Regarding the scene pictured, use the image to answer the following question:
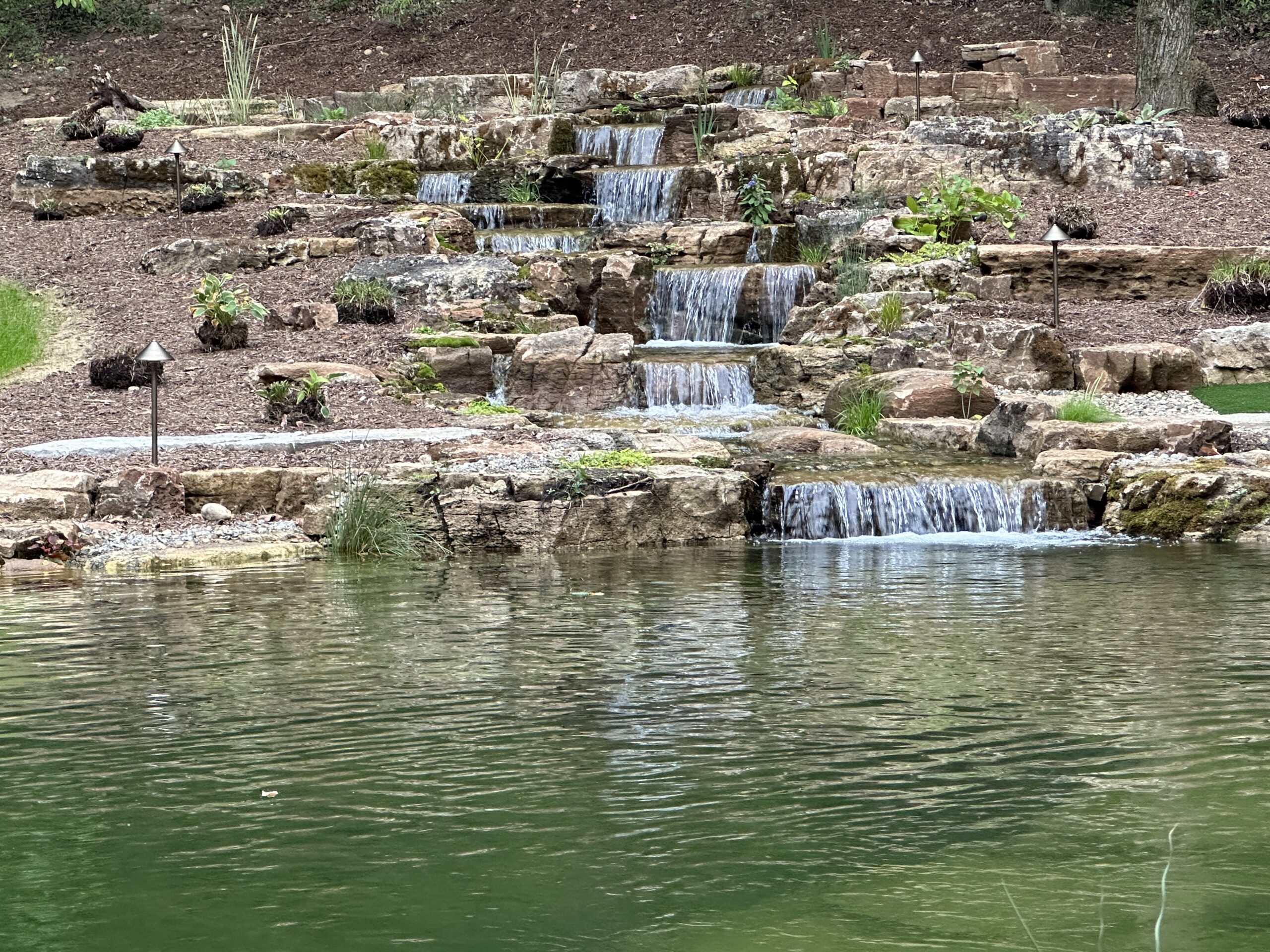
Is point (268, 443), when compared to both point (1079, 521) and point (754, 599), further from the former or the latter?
point (1079, 521)

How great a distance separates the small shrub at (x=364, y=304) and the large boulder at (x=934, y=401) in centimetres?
595

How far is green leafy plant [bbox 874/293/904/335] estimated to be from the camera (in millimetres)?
16391

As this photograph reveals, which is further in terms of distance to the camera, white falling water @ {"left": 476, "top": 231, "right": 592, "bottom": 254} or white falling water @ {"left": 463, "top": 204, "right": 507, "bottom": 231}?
white falling water @ {"left": 463, "top": 204, "right": 507, "bottom": 231}

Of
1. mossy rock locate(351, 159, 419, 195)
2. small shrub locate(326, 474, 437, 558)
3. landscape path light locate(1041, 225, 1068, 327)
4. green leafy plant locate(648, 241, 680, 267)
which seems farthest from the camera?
mossy rock locate(351, 159, 419, 195)

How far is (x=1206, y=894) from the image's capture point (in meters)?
3.98

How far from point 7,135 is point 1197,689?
23915mm

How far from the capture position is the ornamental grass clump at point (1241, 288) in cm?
1695

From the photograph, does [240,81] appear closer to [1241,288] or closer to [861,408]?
[861,408]

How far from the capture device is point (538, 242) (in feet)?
64.8

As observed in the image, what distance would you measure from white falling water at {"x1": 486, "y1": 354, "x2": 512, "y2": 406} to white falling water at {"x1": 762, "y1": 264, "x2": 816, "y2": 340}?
349cm

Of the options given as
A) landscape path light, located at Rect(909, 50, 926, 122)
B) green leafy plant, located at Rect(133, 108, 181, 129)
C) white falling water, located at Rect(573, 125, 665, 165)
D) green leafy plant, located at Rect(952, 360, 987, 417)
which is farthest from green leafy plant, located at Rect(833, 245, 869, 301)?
green leafy plant, located at Rect(133, 108, 181, 129)

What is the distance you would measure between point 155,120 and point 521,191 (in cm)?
699

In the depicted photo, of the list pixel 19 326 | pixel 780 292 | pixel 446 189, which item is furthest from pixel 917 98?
pixel 19 326

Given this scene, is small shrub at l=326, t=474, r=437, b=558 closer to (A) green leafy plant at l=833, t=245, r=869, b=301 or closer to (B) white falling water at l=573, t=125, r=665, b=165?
(A) green leafy plant at l=833, t=245, r=869, b=301
